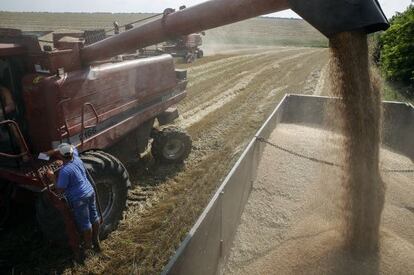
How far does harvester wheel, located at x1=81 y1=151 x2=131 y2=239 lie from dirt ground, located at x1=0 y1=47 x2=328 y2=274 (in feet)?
0.71

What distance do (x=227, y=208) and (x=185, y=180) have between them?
2605mm

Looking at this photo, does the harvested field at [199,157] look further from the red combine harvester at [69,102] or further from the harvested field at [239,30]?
the harvested field at [239,30]

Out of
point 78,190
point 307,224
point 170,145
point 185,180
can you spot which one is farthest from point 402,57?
point 78,190

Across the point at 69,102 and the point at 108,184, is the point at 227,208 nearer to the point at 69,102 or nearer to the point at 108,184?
the point at 108,184

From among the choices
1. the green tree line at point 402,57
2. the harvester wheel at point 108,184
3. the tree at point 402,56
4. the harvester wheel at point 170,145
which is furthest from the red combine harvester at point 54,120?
the tree at point 402,56

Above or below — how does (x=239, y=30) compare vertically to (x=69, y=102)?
above

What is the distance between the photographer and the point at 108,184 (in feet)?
16.9

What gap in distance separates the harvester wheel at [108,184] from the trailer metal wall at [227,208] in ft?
5.75

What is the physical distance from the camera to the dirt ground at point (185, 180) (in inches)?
186

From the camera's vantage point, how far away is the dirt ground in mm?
4719

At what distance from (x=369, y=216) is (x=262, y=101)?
28.8 ft

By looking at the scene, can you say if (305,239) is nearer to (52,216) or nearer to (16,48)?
(52,216)

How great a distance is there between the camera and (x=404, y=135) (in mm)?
8203

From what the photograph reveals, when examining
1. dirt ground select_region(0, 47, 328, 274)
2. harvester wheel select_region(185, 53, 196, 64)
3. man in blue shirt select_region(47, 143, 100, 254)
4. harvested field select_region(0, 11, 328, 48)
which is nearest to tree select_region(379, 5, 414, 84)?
dirt ground select_region(0, 47, 328, 274)
